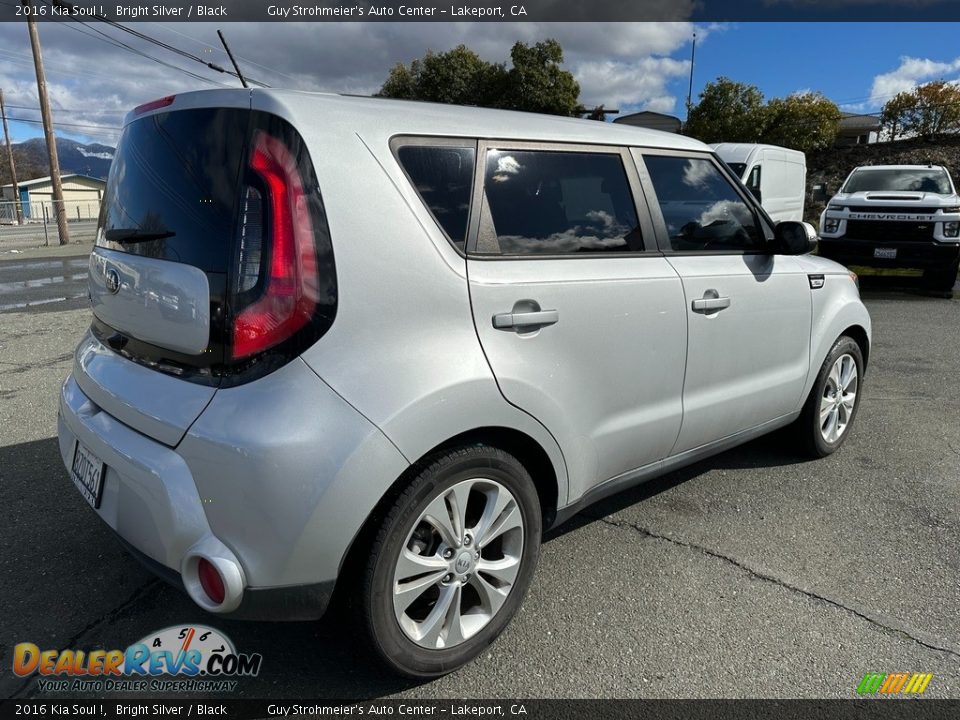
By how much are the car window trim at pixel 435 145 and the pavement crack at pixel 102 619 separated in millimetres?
1781

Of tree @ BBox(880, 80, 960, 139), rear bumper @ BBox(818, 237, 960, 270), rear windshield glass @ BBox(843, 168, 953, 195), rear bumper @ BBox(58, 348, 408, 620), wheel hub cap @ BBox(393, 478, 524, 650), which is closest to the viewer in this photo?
rear bumper @ BBox(58, 348, 408, 620)

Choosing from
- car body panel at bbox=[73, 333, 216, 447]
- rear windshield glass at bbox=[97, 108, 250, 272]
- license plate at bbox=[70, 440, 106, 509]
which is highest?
rear windshield glass at bbox=[97, 108, 250, 272]

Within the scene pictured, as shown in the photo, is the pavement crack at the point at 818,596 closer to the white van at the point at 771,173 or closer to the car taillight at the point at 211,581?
the car taillight at the point at 211,581

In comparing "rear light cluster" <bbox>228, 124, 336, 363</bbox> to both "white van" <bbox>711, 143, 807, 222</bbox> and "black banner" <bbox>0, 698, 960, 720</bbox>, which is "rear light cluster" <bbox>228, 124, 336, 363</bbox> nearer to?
"black banner" <bbox>0, 698, 960, 720</bbox>

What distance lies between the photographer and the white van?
44.1 feet

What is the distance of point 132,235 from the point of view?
225 centimetres

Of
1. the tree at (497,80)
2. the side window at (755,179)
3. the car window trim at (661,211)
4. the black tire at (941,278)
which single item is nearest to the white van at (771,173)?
the side window at (755,179)

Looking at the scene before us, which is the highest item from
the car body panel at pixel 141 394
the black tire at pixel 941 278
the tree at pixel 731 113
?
the tree at pixel 731 113

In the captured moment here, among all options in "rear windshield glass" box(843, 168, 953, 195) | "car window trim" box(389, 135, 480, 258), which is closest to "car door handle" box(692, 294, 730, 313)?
"car window trim" box(389, 135, 480, 258)

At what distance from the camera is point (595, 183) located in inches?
108

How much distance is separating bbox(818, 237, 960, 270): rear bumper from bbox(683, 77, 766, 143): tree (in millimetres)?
23449

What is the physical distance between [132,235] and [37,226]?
40.7 m

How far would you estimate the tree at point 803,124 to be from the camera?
32.2m

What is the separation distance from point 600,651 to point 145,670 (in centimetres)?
152
